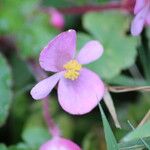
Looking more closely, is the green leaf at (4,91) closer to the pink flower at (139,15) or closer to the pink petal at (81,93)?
the pink petal at (81,93)

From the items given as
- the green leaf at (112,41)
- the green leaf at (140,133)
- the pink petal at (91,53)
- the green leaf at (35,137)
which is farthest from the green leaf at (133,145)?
the green leaf at (112,41)

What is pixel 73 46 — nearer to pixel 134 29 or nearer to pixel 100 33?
pixel 134 29

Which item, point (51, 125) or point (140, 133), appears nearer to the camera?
point (140, 133)

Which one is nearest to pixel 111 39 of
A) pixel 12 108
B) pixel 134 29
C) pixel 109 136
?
pixel 12 108

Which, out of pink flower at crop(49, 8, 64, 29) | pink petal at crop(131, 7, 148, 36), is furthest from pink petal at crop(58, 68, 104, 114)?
pink flower at crop(49, 8, 64, 29)

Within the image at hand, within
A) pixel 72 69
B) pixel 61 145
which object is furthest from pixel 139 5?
pixel 61 145

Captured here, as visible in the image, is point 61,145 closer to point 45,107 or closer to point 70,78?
point 70,78

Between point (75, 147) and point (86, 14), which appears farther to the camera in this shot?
point (86, 14)

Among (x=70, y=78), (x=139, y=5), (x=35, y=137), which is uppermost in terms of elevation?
(x=139, y=5)
